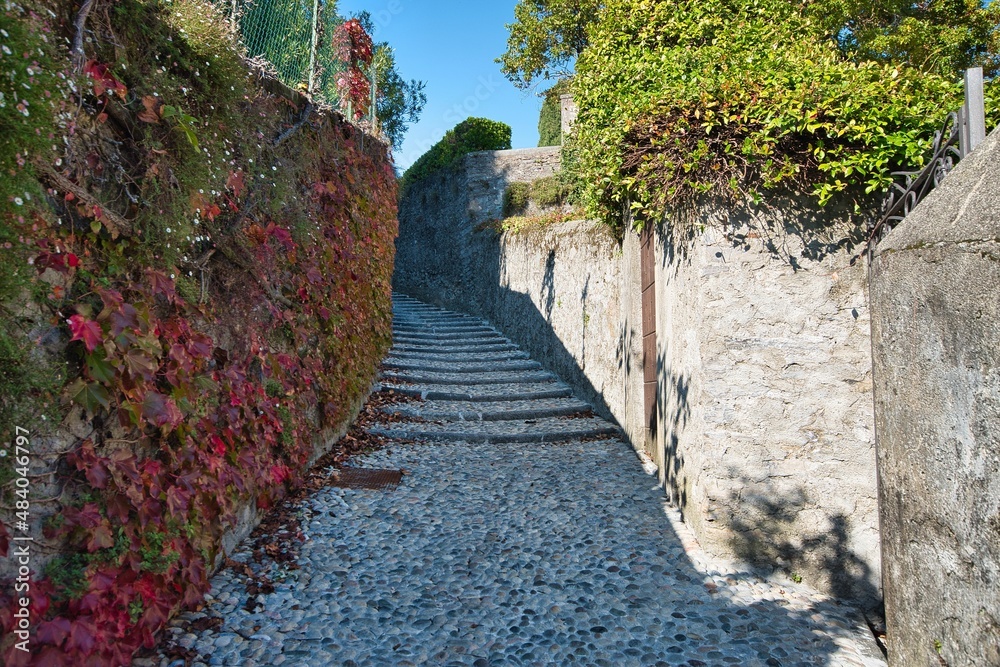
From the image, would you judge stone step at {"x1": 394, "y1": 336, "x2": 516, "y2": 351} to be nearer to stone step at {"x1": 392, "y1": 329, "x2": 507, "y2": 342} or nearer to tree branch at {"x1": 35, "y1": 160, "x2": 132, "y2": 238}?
stone step at {"x1": 392, "y1": 329, "x2": 507, "y2": 342}

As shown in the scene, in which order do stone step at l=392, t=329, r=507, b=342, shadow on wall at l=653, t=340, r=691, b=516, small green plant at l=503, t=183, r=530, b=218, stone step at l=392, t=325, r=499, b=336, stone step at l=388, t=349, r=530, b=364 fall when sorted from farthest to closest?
small green plant at l=503, t=183, r=530, b=218, stone step at l=392, t=325, r=499, b=336, stone step at l=392, t=329, r=507, b=342, stone step at l=388, t=349, r=530, b=364, shadow on wall at l=653, t=340, r=691, b=516

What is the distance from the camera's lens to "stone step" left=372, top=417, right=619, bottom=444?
6531 millimetres

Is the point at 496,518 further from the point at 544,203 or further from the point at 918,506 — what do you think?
the point at 544,203

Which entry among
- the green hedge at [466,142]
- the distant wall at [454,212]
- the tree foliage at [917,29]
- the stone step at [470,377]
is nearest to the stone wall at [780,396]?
the stone step at [470,377]

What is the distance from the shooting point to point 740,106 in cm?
373

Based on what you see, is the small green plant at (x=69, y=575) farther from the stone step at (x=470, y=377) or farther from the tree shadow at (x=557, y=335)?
the stone step at (x=470, y=377)

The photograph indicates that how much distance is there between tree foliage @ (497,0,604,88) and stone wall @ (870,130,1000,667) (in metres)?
16.4

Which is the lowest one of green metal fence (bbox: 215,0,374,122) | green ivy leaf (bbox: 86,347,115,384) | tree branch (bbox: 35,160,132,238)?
green ivy leaf (bbox: 86,347,115,384)

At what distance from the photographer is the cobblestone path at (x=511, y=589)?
9.56 ft

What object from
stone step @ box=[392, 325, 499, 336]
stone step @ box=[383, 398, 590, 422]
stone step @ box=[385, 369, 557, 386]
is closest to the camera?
stone step @ box=[383, 398, 590, 422]

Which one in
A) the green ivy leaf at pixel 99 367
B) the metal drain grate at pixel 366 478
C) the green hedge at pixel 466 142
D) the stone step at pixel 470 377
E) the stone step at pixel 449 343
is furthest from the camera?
the green hedge at pixel 466 142

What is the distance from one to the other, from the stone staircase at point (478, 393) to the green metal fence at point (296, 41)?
3.59 meters

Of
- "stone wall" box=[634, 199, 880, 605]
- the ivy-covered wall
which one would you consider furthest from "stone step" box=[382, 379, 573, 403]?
"stone wall" box=[634, 199, 880, 605]

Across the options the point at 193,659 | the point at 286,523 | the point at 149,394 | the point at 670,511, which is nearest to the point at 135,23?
the point at 149,394
